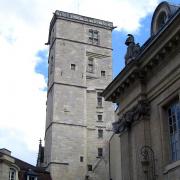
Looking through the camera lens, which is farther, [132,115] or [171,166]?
[132,115]

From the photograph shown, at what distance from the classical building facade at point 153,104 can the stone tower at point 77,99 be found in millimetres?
26369

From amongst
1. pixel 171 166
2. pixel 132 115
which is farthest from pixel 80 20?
pixel 171 166

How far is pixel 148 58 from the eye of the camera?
49.5ft

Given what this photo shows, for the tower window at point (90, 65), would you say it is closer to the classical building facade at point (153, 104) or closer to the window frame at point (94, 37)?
the window frame at point (94, 37)

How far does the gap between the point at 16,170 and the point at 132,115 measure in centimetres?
2093

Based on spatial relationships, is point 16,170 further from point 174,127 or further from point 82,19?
point 174,127

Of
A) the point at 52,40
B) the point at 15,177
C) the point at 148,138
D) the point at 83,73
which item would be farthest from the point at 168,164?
the point at 52,40

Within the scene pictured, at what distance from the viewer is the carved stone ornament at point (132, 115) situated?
15.5 m

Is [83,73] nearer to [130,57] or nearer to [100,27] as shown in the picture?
[100,27]

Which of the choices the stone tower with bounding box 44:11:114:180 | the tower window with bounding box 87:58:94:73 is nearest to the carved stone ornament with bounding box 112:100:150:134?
the stone tower with bounding box 44:11:114:180

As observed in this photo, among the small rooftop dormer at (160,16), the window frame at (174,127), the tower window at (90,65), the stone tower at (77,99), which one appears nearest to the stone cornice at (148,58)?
the small rooftop dormer at (160,16)

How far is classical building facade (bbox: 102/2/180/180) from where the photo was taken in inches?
549

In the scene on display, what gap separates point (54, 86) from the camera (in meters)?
45.8

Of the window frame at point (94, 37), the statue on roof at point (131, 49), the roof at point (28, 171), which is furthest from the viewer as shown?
the window frame at point (94, 37)
